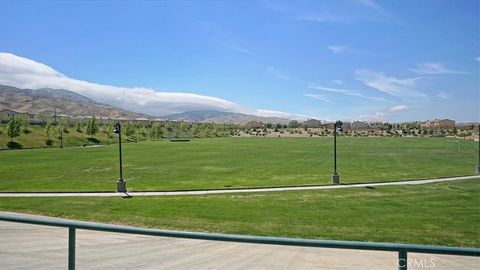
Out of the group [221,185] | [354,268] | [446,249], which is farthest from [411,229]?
[221,185]

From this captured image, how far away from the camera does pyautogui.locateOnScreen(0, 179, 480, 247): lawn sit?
Answer: 16953mm

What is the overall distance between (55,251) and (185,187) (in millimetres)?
26826

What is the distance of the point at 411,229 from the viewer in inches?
684

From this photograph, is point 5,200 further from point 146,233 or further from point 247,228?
point 146,233

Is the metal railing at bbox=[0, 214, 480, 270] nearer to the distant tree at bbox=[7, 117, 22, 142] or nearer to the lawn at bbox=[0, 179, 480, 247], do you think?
the lawn at bbox=[0, 179, 480, 247]

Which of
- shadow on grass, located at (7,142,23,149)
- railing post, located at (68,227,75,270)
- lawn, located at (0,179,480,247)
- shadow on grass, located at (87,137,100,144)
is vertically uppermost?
railing post, located at (68,227,75,270)

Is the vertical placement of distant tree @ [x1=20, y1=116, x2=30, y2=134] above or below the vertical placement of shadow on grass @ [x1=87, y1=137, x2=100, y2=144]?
above

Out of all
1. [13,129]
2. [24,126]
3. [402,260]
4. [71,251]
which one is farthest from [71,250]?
[24,126]

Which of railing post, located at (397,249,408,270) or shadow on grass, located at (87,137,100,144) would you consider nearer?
railing post, located at (397,249,408,270)

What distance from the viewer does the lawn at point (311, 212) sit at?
16953 millimetres

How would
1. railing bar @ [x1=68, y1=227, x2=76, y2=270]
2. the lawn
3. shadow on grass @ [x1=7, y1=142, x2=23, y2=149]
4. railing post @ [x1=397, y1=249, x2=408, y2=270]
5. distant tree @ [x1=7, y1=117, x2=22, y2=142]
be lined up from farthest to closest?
1. distant tree @ [x1=7, y1=117, x2=22, y2=142]
2. shadow on grass @ [x1=7, y1=142, x2=23, y2=149]
3. the lawn
4. railing bar @ [x1=68, y1=227, x2=76, y2=270]
5. railing post @ [x1=397, y1=249, x2=408, y2=270]

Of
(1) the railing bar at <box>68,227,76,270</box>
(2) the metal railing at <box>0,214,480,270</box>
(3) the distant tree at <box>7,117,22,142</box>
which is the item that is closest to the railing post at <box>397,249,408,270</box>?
(2) the metal railing at <box>0,214,480,270</box>

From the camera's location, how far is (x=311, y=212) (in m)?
21.3

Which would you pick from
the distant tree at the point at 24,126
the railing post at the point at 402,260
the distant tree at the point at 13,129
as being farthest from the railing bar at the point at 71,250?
the distant tree at the point at 24,126
